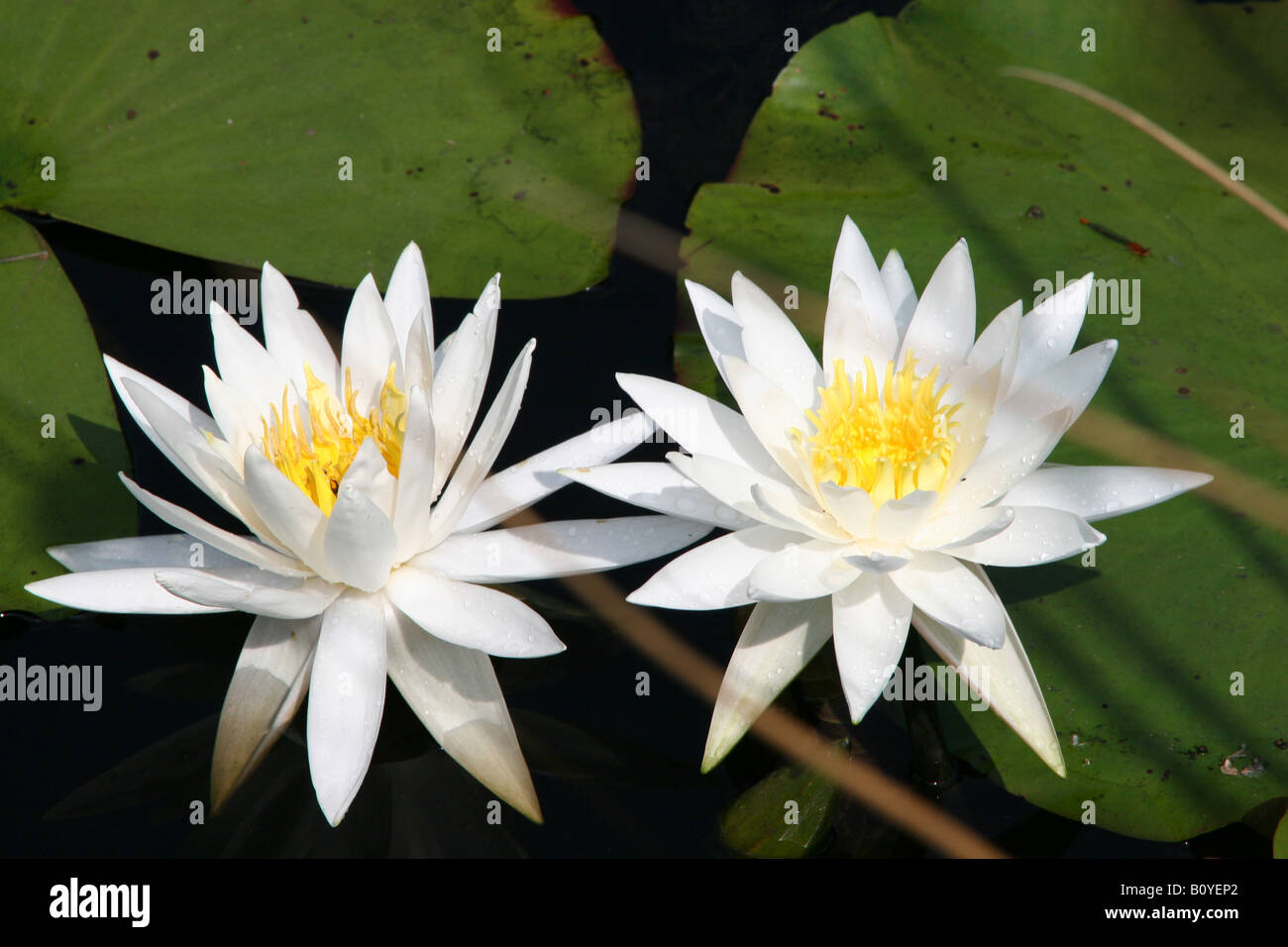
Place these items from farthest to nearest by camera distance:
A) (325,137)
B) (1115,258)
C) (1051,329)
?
(325,137) < (1115,258) < (1051,329)

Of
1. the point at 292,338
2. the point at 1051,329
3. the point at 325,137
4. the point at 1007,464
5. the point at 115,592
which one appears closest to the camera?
the point at 1007,464

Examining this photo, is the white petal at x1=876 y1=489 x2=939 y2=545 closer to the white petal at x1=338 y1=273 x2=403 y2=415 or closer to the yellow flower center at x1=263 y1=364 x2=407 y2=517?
the yellow flower center at x1=263 y1=364 x2=407 y2=517

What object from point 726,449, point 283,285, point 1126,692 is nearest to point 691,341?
point 726,449

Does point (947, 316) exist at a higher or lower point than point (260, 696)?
higher

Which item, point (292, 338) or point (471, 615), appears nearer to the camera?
point (471, 615)

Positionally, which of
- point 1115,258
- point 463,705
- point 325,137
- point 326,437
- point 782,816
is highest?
point 325,137

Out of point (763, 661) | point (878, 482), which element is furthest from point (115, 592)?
point (878, 482)

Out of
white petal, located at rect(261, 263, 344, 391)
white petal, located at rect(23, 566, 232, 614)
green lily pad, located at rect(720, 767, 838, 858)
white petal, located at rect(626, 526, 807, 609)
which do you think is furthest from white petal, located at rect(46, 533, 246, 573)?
green lily pad, located at rect(720, 767, 838, 858)

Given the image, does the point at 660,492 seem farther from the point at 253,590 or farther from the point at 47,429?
the point at 47,429
